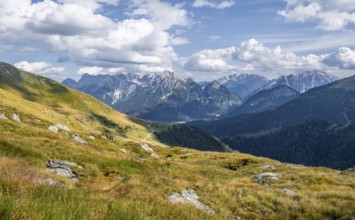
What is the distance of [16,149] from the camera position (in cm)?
2397

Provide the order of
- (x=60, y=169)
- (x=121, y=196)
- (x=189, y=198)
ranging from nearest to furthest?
(x=121, y=196), (x=189, y=198), (x=60, y=169)

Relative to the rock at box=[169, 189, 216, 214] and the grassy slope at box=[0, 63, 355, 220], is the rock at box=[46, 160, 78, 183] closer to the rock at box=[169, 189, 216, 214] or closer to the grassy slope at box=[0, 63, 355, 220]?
the grassy slope at box=[0, 63, 355, 220]

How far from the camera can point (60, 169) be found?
70.8ft

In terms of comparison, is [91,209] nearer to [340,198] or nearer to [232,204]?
[232,204]

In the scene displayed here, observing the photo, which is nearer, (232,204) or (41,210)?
(41,210)

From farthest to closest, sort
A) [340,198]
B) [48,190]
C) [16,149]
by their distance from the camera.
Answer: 1. [16,149]
2. [340,198]
3. [48,190]

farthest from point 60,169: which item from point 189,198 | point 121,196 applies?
point 189,198

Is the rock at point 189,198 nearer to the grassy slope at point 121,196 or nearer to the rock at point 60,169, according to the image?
the grassy slope at point 121,196

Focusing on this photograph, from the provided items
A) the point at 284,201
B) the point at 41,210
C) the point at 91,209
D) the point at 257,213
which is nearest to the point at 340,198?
the point at 284,201

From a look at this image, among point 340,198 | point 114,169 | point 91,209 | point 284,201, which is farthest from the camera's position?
point 114,169

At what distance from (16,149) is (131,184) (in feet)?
38.1

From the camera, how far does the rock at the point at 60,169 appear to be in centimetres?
2108

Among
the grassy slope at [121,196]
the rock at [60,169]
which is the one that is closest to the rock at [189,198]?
the grassy slope at [121,196]

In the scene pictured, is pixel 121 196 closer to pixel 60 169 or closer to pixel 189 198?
pixel 189 198
